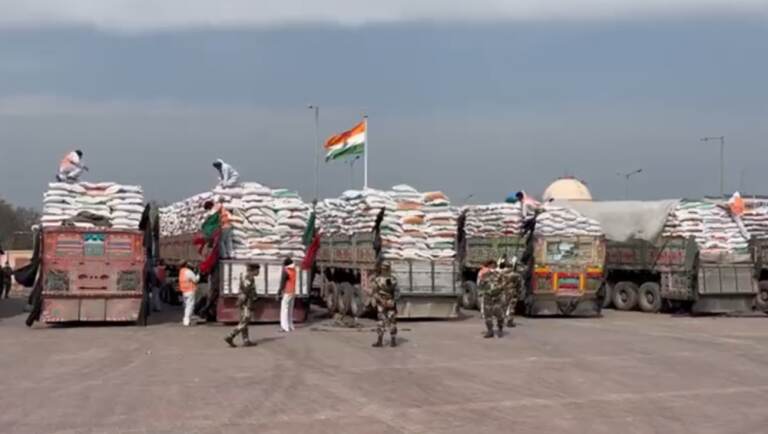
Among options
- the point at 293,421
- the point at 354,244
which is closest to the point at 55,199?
the point at 354,244

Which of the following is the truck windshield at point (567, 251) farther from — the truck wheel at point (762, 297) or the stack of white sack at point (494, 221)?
the truck wheel at point (762, 297)

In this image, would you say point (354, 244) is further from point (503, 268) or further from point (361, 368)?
point (361, 368)

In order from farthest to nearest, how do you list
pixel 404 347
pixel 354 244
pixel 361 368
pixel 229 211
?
pixel 354 244
pixel 229 211
pixel 404 347
pixel 361 368

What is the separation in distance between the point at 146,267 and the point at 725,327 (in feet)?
42.0

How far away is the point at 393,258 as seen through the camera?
66.9ft

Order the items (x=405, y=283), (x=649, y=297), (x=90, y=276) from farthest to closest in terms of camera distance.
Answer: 1. (x=649, y=297)
2. (x=405, y=283)
3. (x=90, y=276)

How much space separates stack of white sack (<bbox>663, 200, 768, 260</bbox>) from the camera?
24.2 meters

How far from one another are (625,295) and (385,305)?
12.8 metres

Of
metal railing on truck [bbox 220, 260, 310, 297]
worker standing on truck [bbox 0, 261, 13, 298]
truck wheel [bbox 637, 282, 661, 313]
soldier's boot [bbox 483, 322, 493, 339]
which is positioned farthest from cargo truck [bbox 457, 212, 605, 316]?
worker standing on truck [bbox 0, 261, 13, 298]

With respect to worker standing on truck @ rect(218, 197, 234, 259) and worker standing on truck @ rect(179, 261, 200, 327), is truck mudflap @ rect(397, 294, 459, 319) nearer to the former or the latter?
worker standing on truck @ rect(218, 197, 234, 259)

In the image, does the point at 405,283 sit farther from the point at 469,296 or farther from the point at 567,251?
the point at 469,296

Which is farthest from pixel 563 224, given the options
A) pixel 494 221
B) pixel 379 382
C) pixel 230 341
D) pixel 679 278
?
pixel 379 382

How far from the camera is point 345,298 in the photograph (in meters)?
22.2

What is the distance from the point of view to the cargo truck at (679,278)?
76.2 feet
